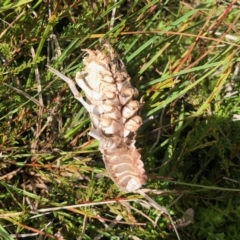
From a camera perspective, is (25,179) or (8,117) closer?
(8,117)

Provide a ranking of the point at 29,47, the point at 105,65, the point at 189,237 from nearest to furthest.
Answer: the point at 105,65 < the point at 29,47 < the point at 189,237

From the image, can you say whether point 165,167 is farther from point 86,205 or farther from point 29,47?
point 29,47

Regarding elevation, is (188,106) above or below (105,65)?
below

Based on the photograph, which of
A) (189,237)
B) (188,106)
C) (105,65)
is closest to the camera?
(105,65)

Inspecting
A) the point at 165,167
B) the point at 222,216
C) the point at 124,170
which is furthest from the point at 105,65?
the point at 222,216

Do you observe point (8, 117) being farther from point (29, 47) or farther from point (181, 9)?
point (181, 9)

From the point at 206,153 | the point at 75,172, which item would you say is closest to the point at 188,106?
the point at 206,153

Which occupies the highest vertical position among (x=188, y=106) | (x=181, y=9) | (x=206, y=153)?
(x=181, y=9)
